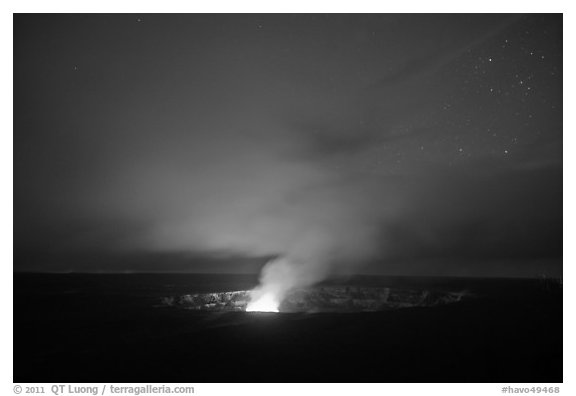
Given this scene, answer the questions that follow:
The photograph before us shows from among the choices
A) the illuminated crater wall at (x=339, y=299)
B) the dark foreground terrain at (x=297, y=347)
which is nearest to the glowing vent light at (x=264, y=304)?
the illuminated crater wall at (x=339, y=299)

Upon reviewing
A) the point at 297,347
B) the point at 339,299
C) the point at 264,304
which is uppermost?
the point at 339,299

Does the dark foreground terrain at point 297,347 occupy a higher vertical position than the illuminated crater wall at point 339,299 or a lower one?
lower

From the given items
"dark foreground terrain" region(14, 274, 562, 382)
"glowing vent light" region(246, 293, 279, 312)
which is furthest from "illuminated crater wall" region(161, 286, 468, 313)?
"dark foreground terrain" region(14, 274, 562, 382)

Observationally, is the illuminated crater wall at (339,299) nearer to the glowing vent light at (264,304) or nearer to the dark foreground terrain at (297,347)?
the glowing vent light at (264,304)

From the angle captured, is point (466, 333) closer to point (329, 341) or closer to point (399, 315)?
point (399, 315)

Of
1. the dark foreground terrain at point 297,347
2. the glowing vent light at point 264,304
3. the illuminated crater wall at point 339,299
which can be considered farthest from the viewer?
the glowing vent light at point 264,304

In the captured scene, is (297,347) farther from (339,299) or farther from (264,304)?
(339,299)

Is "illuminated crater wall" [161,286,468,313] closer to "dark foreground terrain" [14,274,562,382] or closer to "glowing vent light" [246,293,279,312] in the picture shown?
"glowing vent light" [246,293,279,312]

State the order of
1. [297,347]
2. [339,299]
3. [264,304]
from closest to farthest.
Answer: [297,347], [264,304], [339,299]

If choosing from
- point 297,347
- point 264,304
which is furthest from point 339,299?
point 297,347

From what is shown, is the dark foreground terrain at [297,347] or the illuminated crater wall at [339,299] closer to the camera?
the dark foreground terrain at [297,347]
